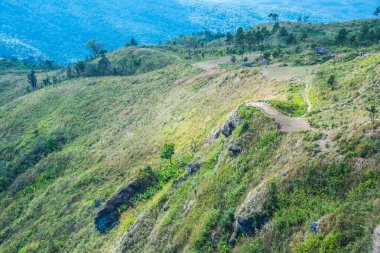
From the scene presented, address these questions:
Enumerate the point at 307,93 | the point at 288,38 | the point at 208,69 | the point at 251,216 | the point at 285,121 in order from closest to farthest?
the point at 251,216 → the point at 285,121 → the point at 307,93 → the point at 208,69 → the point at 288,38

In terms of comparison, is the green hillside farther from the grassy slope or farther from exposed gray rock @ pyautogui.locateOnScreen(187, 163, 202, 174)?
exposed gray rock @ pyautogui.locateOnScreen(187, 163, 202, 174)

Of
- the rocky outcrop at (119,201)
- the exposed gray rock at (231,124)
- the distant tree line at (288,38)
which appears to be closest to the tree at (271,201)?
the exposed gray rock at (231,124)

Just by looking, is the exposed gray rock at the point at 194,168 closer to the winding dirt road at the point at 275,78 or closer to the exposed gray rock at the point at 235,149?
the exposed gray rock at the point at 235,149

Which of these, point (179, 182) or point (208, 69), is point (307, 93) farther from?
point (208, 69)

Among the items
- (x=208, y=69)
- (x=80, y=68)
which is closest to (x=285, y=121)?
(x=208, y=69)

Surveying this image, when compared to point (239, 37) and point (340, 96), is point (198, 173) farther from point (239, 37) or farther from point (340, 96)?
point (239, 37)

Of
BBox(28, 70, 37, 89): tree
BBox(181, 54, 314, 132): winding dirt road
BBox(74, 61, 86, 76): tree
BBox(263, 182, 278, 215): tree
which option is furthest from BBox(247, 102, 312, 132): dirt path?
BBox(28, 70, 37, 89): tree
